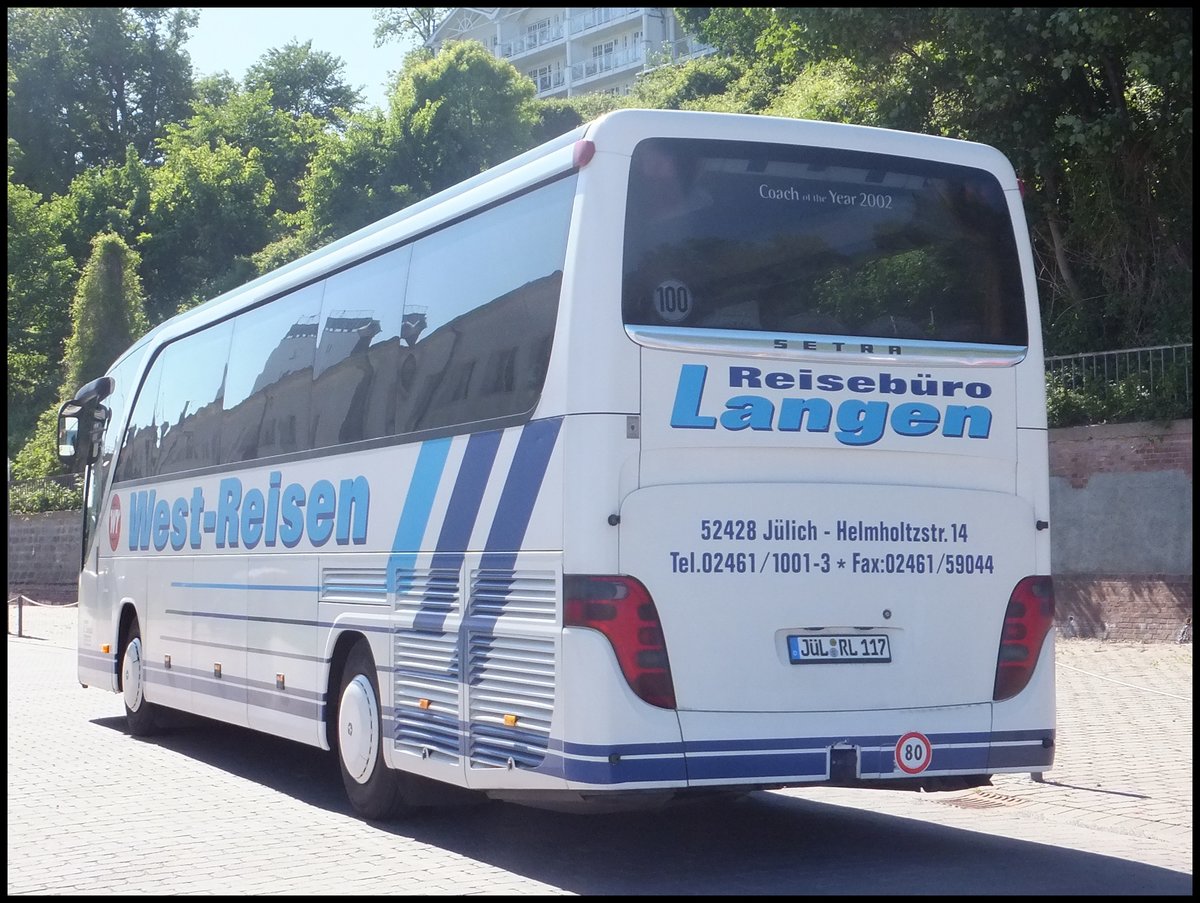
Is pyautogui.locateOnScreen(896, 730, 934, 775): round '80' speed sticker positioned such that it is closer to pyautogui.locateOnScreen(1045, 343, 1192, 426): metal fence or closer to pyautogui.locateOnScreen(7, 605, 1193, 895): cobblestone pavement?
pyautogui.locateOnScreen(7, 605, 1193, 895): cobblestone pavement

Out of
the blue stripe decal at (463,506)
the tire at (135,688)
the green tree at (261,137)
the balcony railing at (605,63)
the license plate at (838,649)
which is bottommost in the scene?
the tire at (135,688)

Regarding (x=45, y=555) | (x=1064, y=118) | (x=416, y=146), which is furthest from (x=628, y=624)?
(x=416, y=146)

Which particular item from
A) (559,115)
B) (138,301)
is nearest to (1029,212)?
(138,301)

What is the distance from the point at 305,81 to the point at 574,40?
19.4 m

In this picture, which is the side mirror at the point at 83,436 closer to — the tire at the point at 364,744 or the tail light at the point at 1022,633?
the tire at the point at 364,744

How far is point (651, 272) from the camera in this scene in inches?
295

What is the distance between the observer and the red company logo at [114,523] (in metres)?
14.7

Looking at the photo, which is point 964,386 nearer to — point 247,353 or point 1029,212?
point 247,353

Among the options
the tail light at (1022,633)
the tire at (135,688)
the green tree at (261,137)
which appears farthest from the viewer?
the green tree at (261,137)

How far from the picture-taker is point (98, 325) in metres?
45.8

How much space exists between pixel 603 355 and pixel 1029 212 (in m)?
16.4

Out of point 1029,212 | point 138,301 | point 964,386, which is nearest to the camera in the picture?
point 964,386

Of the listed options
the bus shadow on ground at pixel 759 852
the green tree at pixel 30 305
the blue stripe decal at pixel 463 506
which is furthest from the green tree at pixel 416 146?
the blue stripe decal at pixel 463 506

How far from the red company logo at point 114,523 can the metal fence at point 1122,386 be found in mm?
11031
